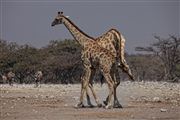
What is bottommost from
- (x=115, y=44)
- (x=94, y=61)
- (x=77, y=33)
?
(x=94, y=61)

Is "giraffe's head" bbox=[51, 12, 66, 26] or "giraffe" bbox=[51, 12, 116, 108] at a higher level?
"giraffe's head" bbox=[51, 12, 66, 26]

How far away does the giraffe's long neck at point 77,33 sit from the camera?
17.1 meters

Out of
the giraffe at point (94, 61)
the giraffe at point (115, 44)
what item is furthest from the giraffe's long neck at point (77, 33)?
the giraffe at point (115, 44)

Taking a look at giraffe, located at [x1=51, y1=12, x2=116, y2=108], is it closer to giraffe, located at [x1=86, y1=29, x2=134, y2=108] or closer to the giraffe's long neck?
the giraffe's long neck

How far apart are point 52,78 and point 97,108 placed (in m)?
46.1

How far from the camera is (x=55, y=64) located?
199 ft

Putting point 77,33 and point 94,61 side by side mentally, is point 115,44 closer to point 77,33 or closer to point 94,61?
point 94,61

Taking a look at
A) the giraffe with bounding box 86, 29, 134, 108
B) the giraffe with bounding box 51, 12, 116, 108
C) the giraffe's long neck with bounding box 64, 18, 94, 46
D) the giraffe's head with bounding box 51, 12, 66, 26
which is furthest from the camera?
the giraffe's head with bounding box 51, 12, 66, 26

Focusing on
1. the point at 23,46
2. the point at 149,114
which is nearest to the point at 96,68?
the point at 149,114

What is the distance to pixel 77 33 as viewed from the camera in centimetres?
1759

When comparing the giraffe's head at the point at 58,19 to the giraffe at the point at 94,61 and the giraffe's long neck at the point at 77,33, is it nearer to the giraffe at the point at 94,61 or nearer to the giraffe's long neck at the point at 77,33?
the giraffe's long neck at the point at 77,33

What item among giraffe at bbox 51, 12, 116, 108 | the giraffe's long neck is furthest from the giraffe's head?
giraffe at bbox 51, 12, 116, 108

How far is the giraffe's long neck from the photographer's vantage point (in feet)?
56.1

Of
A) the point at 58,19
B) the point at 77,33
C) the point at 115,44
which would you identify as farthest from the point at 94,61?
the point at 58,19
